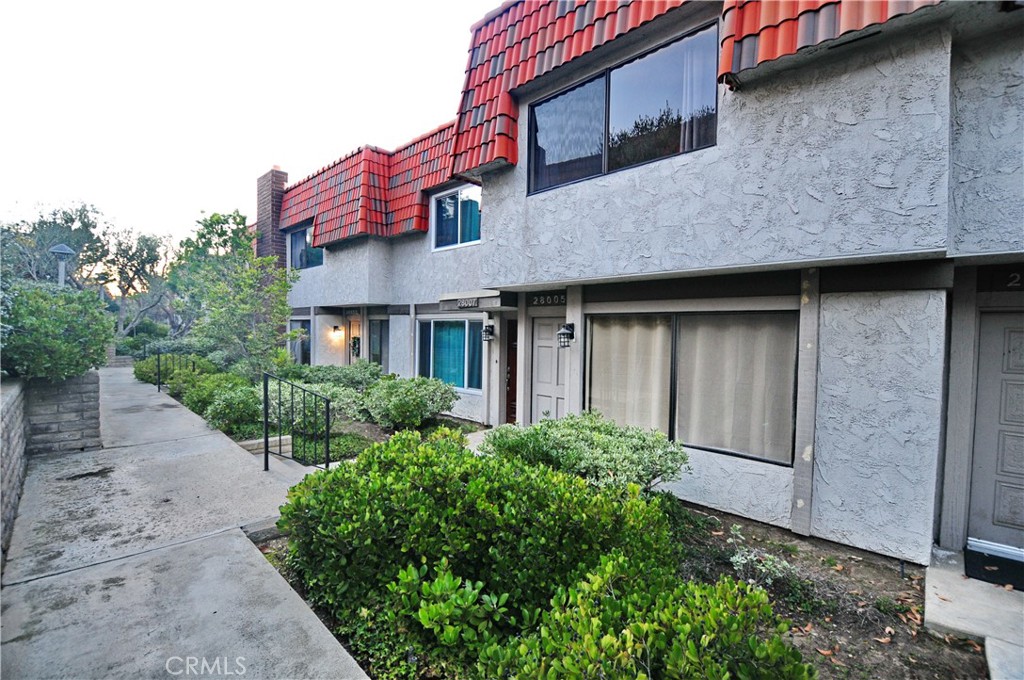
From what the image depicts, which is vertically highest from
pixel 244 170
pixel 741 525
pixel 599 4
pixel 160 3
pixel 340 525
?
pixel 244 170

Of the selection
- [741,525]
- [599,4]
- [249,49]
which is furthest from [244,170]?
[741,525]

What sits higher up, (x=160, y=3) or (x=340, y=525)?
(x=160, y=3)

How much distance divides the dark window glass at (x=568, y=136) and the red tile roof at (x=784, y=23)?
1772 mm

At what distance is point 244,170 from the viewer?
21172mm

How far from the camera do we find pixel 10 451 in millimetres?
4301

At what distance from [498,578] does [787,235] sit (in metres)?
4.05

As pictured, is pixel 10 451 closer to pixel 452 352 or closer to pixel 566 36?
pixel 452 352

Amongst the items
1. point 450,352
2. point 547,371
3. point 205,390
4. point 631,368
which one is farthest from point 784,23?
point 205,390

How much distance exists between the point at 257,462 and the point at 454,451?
3790mm

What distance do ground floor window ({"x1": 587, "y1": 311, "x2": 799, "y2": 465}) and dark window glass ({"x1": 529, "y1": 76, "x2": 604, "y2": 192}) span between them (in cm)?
218

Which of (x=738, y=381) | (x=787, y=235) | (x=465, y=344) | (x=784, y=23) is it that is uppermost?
(x=784, y=23)

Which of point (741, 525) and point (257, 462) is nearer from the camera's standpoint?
point (741, 525)

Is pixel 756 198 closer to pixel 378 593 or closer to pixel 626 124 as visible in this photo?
pixel 626 124

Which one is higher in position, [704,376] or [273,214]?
[273,214]
